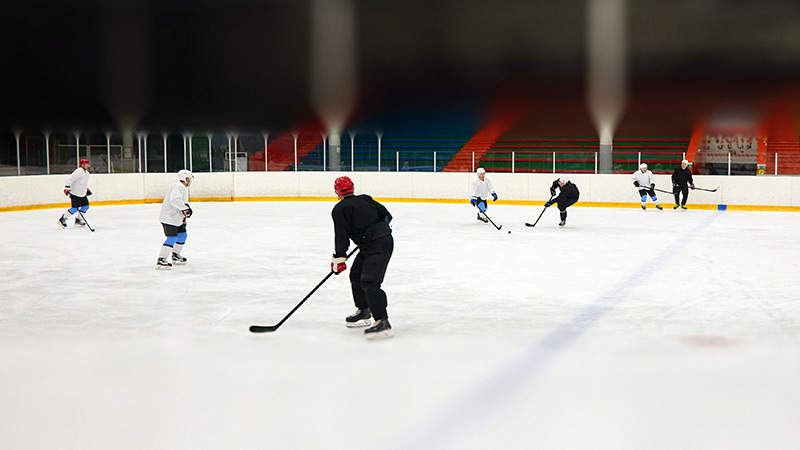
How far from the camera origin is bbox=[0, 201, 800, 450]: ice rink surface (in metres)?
3.19

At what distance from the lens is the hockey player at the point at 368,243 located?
4.76 m

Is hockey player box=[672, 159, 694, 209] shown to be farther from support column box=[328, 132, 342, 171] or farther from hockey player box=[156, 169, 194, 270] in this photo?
hockey player box=[156, 169, 194, 270]

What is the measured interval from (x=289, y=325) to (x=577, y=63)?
48.7 feet

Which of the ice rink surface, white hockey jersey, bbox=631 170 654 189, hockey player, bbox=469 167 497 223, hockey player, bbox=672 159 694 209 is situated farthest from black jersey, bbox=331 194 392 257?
hockey player, bbox=672 159 694 209

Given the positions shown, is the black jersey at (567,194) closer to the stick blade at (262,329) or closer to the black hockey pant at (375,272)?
the black hockey pant at (375,272)

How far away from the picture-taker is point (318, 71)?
20.1m

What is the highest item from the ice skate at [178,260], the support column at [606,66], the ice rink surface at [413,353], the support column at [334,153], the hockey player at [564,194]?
the support column at [606,66]

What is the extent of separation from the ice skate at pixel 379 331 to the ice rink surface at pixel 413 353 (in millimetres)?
57

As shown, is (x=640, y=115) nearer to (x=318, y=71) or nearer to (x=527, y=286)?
(x=318, y=71)

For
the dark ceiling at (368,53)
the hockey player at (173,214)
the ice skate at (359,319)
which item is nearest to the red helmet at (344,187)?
the ice skate at (359,319)

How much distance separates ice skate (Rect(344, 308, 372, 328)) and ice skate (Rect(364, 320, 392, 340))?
292 millimetres

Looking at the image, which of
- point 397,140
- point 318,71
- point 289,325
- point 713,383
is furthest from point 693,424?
point 397,140

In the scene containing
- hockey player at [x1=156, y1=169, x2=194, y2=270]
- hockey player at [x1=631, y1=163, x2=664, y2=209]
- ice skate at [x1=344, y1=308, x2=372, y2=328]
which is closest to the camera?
ice skate at [x1=344, y1=308, x2=372, y2=328]

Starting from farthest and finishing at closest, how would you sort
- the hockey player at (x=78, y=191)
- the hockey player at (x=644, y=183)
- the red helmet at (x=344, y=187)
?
the hockey player at (x=644, y=183) → the hockey player at (x=78, y=191) → the red helmet at (x=344, y=187)
